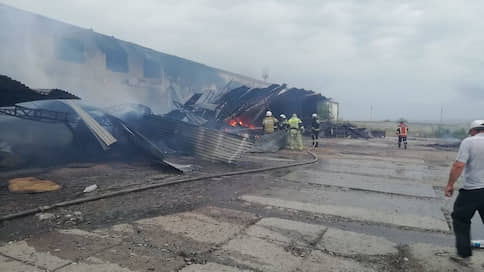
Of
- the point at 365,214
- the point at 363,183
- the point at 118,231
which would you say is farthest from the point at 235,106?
the point at 118,231

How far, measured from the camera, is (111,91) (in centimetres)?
1398

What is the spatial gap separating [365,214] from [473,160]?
1.83 m

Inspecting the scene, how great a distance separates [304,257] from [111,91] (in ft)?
43.8

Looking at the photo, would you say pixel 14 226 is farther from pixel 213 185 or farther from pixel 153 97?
pixel 153 97

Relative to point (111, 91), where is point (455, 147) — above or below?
below

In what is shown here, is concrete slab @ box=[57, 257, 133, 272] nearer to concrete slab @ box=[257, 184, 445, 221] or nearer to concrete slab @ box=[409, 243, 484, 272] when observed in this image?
concrete slab @ box=[409, 243, 484, 272]

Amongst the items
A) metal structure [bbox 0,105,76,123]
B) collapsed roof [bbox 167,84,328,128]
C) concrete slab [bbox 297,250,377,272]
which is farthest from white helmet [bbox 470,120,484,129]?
collapsed roof [bbox 167,84,328,128]

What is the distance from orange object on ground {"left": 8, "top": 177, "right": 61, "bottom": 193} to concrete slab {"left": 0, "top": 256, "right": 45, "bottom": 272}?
2.64 meters

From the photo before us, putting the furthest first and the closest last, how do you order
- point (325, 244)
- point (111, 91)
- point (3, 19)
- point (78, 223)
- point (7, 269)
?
point (111, 91), point (3, 19), point (78, 223), point (325, 244), point (7, 269)

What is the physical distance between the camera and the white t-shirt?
2891 millimetres

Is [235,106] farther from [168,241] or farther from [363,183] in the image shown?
[168,241]

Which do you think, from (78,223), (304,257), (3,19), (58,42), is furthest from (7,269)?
(58,42)

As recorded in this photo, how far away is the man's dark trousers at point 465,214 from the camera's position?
9.49 ft

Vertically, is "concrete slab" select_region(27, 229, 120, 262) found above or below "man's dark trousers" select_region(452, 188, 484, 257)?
below
